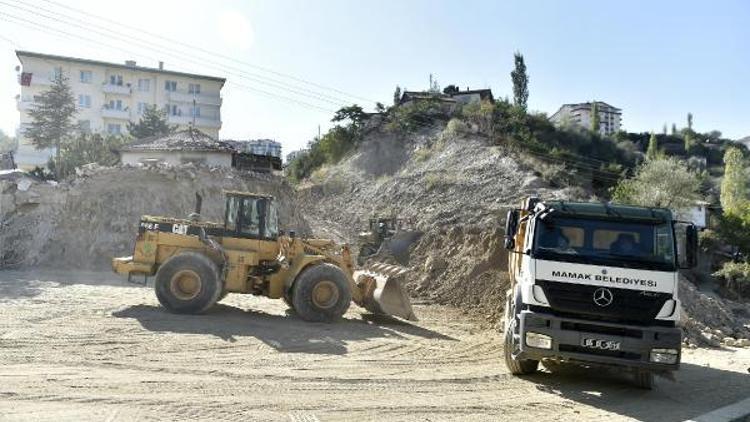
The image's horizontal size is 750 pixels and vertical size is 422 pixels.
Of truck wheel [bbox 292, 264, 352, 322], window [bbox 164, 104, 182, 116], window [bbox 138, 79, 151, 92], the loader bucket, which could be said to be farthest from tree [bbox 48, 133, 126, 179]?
truck wheel [bbox 292, 264, 352, 322]

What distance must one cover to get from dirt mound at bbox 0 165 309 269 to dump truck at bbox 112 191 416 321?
31.6 feet

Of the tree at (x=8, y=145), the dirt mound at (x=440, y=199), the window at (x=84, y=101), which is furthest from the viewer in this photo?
the tree at (x=8, y=145)

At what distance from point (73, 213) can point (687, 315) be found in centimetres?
2038

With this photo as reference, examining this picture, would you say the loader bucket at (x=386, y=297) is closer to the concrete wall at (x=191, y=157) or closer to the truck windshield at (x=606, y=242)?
the truck windshield at (x=606, y=242)

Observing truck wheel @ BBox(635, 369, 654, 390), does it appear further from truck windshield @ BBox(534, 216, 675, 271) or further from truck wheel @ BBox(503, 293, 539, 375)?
truck windshield @ BBox(534, 216, 675, 271)

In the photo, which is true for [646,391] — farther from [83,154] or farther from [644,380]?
[83,154]

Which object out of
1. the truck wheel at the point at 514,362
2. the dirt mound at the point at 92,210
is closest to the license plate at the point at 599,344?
the truck wheel at the point at 514,362

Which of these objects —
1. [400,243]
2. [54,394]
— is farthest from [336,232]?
[54,394]

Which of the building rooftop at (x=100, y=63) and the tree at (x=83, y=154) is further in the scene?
the building rooftop at (x=100, y=63)

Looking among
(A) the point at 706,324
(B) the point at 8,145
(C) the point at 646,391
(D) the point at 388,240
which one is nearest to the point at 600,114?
(D) the point at 388,240

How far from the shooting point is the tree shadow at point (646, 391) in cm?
866

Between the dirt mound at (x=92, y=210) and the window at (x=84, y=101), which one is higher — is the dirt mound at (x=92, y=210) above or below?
below

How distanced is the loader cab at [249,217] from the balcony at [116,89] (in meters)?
57.7

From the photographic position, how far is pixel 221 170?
28.5 meters
